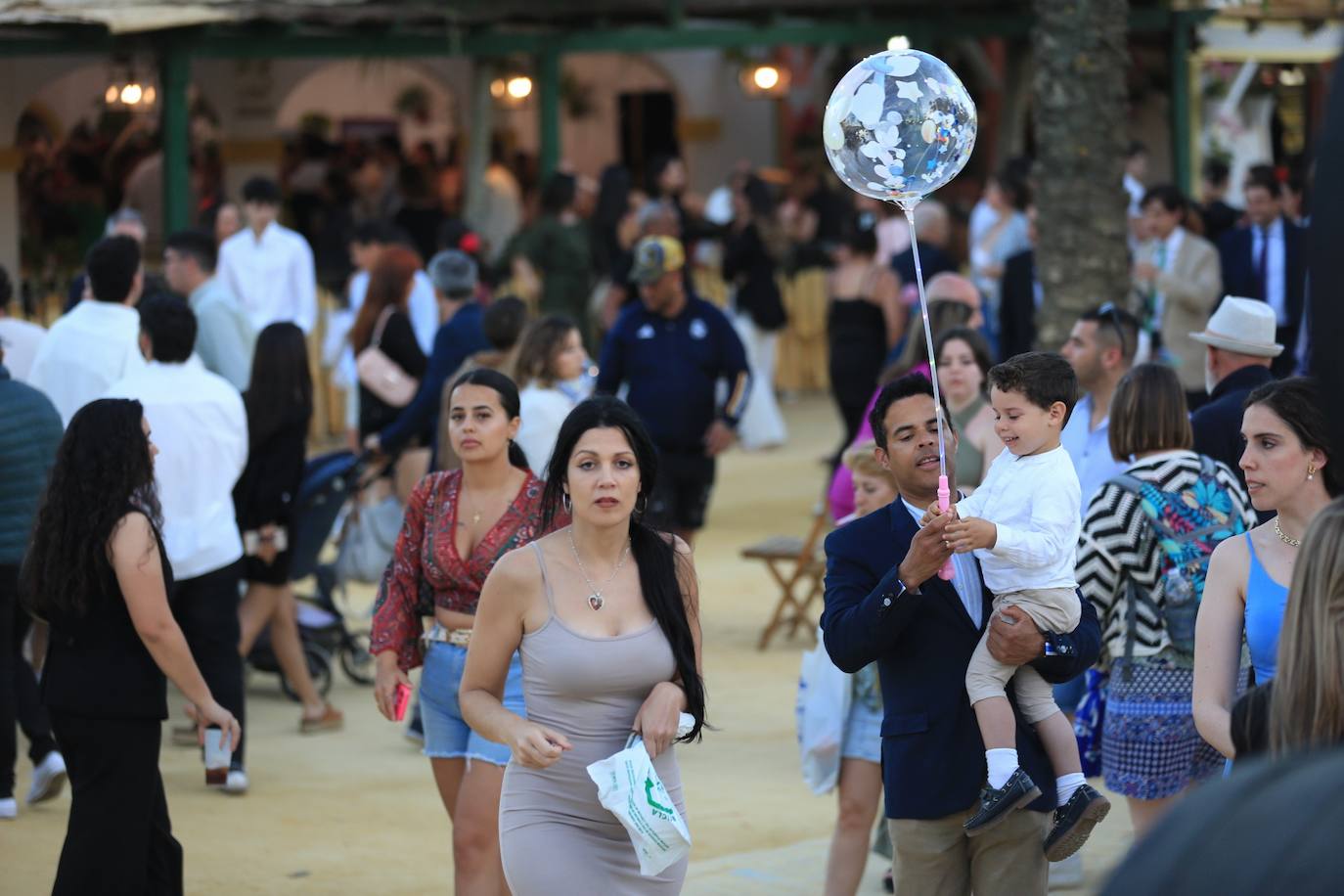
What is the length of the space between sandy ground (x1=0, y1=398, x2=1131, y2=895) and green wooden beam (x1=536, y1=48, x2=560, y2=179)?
7.74m

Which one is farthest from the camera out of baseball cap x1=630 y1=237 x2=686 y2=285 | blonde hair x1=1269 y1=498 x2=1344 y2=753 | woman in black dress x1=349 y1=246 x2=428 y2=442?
woman in black dress x1=349 y1=246 x2=428 y2=442

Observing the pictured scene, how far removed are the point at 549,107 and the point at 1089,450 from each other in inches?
430

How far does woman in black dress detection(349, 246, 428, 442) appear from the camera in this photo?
34.3 feet

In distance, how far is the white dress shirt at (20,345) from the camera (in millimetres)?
9133

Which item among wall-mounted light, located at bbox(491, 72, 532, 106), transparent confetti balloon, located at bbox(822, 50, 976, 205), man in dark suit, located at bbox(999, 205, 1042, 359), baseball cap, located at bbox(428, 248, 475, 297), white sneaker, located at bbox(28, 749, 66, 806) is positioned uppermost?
wall-mounted light, located at bbox(491, 72, 532, 106)

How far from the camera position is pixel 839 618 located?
4.49m

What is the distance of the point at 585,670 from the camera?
4488 mm

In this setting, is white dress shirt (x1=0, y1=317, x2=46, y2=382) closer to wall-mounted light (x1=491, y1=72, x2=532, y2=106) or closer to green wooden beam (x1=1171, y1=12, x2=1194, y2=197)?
wall-mounted light (x1=491, y1=72, x2=532, y2=106)

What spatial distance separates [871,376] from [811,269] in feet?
27.4

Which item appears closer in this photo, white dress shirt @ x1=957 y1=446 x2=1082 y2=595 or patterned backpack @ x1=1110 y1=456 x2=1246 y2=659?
white dress shirt @ x1=957 y1=446 x2=1082 y2=595

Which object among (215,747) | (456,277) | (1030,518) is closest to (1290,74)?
(456,277)

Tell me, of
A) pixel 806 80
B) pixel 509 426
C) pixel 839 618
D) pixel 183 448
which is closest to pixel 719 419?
pixel 183 448

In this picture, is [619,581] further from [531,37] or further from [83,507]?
[531,37]

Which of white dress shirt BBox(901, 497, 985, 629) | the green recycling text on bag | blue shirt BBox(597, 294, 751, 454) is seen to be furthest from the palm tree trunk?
the green recycling text on bag
